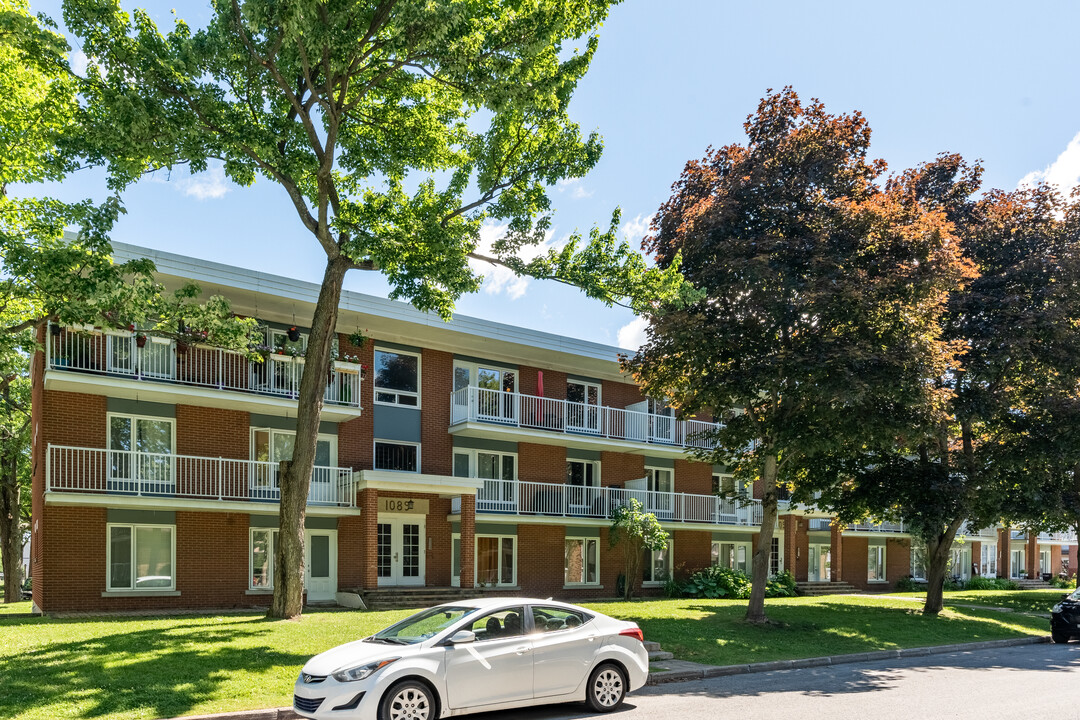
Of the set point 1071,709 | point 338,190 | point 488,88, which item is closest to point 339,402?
point 338,190

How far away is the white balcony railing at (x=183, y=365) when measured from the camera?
66.2ft

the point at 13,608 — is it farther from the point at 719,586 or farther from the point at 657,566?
the point at 719,586

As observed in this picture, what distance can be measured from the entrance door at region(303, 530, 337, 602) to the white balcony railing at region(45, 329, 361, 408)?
3.87 meters

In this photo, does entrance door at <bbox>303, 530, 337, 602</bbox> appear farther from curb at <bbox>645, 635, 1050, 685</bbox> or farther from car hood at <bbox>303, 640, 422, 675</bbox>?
car hood at <bbox>303, 640, 422, 675</bbox>

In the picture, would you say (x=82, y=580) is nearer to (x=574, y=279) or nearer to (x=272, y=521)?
(x=272, y=521)

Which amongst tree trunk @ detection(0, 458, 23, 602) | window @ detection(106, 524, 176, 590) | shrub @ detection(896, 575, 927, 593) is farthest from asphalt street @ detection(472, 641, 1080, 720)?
tree trunk @ detection(0, 458, 23, 602)

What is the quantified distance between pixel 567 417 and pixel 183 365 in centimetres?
1250

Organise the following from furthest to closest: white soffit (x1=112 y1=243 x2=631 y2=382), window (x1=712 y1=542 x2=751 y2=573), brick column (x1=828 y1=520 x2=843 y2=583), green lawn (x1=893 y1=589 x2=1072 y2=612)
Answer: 1. brick column (x1=828 y1=520 x2=843 y2=583)
2. window (x1=712 y1=542 x2=751 y2=573)
3. green lawn (x1=893 y1=589 x2=1072 y2=612)
4. white soffit (x1=112 y1=243 x2=631 y2=382)

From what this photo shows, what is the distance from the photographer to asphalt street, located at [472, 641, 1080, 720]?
1008 centimetres

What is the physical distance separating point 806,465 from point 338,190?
14.2 meters

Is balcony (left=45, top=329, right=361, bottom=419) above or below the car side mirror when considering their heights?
above

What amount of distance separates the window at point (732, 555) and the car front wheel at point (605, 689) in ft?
77.7

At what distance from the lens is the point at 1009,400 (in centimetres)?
2291

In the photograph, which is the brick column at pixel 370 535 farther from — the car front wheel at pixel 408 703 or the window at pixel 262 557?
the car front wheel at pixel 408 703
